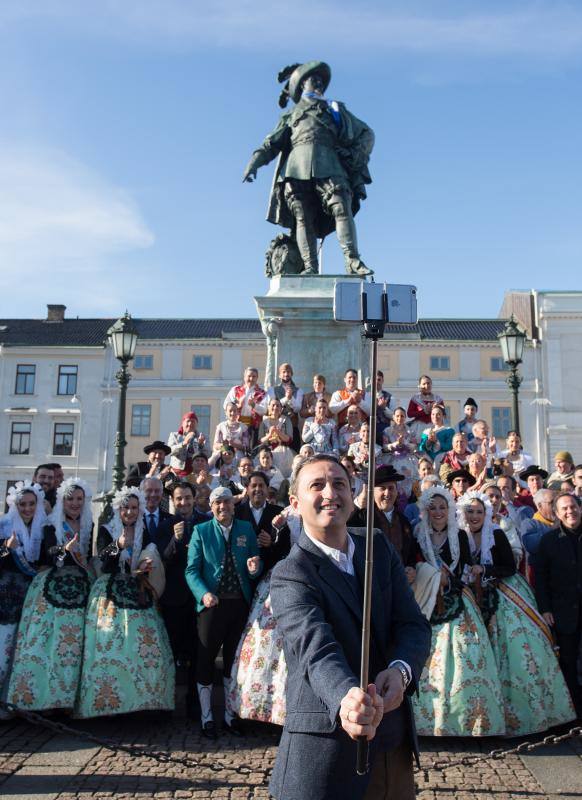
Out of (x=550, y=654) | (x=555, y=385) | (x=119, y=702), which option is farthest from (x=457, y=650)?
(x=555, y=385)

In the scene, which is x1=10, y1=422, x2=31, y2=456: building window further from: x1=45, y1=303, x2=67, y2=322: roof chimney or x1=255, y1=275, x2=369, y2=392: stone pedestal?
x1=255, y1=275, x2=369, y2=392: stone pedestal

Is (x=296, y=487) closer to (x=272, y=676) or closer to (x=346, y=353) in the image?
(x=272, y=676)

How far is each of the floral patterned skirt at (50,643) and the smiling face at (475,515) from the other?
3.08m

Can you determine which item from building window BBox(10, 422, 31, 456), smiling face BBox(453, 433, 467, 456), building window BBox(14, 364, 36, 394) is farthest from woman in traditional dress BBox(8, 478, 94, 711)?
building window BBox(14, 364, 36, 394)

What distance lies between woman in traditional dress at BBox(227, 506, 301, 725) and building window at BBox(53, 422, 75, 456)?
151ft

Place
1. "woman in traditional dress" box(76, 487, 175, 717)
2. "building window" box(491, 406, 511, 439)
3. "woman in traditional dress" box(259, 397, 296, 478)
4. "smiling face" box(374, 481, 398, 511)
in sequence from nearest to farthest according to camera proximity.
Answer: "woman in traditional dress" box(76, 487, 175, 717), "smiling face" box(374, 481, 398, 511), "woman in traditional dress" box(259, 397, 296, 478), "building window" box(491, 406, 511, 439)

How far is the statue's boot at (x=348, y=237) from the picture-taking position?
13.0 metres

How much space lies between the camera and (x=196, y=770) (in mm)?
4875

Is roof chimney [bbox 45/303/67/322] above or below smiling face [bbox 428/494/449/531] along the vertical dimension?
above

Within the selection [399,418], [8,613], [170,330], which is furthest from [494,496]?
[170,330]

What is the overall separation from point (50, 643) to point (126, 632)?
570 millimetres

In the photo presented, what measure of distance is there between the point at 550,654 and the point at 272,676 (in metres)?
2.10

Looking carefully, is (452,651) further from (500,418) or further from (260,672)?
(500,418)

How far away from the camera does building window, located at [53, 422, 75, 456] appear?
4981 centimetres
